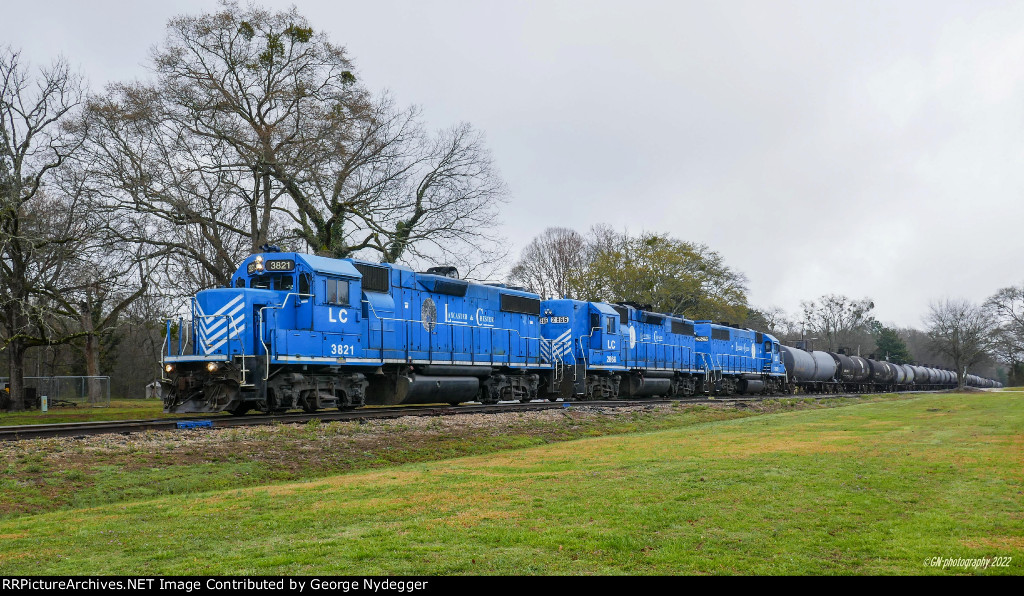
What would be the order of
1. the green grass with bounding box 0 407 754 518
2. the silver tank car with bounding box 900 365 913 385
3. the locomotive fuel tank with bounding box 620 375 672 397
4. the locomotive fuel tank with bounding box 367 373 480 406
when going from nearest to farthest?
1. the green grass with bounding box 0 407 754 518
2. the locomotive fuel tank with bounding box 367 373 480 406
3. the locomotive fuel tank with bounding box 620 375 672 397
4. the silver tank car with bounding box 900 365 913 385

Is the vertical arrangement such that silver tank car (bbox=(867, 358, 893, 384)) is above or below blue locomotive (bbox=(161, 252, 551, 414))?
below

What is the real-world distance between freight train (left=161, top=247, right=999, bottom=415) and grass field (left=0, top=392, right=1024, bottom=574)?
6.84 m

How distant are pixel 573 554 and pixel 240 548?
2.86 metres

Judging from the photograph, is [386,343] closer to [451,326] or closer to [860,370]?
[451,326]

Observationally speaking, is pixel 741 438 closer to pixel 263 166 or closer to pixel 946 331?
pixel 263 166

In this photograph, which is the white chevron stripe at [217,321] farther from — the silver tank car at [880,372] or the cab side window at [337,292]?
the silver tank car at [880,372]

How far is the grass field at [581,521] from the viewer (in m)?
6.07

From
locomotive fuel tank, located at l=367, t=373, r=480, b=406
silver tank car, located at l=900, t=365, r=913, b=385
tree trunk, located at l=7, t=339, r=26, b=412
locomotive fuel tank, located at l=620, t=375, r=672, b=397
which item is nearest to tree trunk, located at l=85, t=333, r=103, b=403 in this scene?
tree trunk, located at l=7, t=339, r=26, b=412

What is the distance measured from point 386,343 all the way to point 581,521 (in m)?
14.3

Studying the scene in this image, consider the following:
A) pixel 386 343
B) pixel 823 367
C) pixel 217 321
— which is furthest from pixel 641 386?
pixel 823 367

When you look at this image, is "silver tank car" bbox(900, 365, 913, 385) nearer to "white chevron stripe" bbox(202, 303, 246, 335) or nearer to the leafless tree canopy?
the leafless tree canopy

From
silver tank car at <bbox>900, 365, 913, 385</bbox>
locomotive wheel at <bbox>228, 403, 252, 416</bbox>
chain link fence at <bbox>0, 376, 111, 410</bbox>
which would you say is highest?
locomotive wheel at <bbox>228, 403, 252, 416</bbox>

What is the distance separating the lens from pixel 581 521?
7.50 metres

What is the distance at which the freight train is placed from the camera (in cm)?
1781
